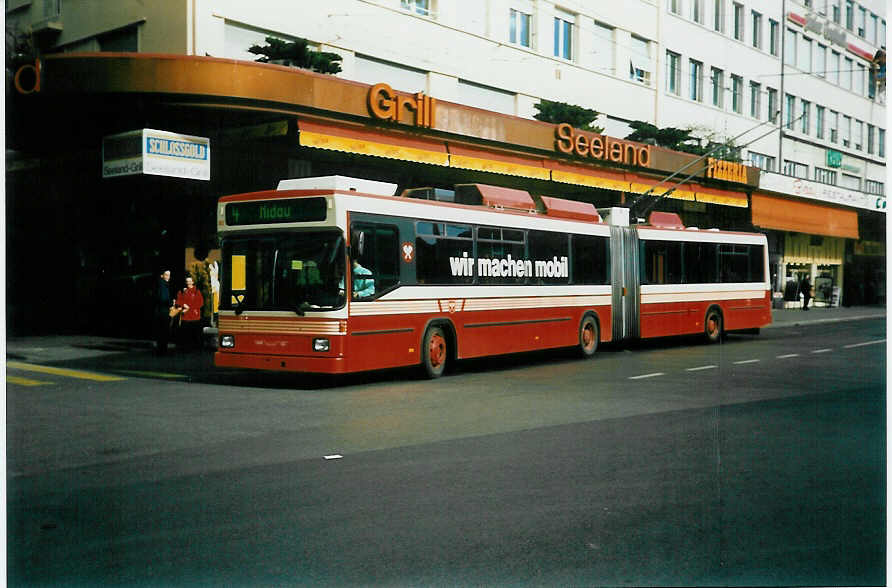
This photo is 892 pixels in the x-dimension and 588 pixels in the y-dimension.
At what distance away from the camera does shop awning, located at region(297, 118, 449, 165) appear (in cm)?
1859

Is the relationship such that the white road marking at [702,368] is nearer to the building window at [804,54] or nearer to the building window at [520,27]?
the building window at [520,27]

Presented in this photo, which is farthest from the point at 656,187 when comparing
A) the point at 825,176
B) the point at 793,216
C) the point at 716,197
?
the point at 825,176

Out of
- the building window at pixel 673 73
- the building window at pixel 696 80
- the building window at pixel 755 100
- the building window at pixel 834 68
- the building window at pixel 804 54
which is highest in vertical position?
the building window at pixel 673 73

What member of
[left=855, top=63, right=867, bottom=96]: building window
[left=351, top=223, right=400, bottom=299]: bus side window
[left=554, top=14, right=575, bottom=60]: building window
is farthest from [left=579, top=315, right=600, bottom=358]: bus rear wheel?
[left=855, top=63, right=867, bottom=96]: building window

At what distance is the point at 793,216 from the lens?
21781 mm

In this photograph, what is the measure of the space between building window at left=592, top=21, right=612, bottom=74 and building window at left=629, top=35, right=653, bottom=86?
24 centimetres

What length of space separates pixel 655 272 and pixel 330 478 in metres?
13.2

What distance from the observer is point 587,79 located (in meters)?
14.1

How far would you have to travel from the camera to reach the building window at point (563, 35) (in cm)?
1154

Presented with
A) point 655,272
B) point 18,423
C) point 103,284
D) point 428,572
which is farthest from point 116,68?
point 428,572

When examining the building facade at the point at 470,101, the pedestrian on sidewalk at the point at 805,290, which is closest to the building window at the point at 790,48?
the building facade at the point at 470,101

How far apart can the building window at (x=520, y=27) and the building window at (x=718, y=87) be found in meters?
2.51

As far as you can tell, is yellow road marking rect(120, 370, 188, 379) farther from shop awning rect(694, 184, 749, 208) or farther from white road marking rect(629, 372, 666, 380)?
shop awning rect(694, 184, 749, 208)

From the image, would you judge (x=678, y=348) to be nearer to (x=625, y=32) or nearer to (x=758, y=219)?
(x=758, y=219)
